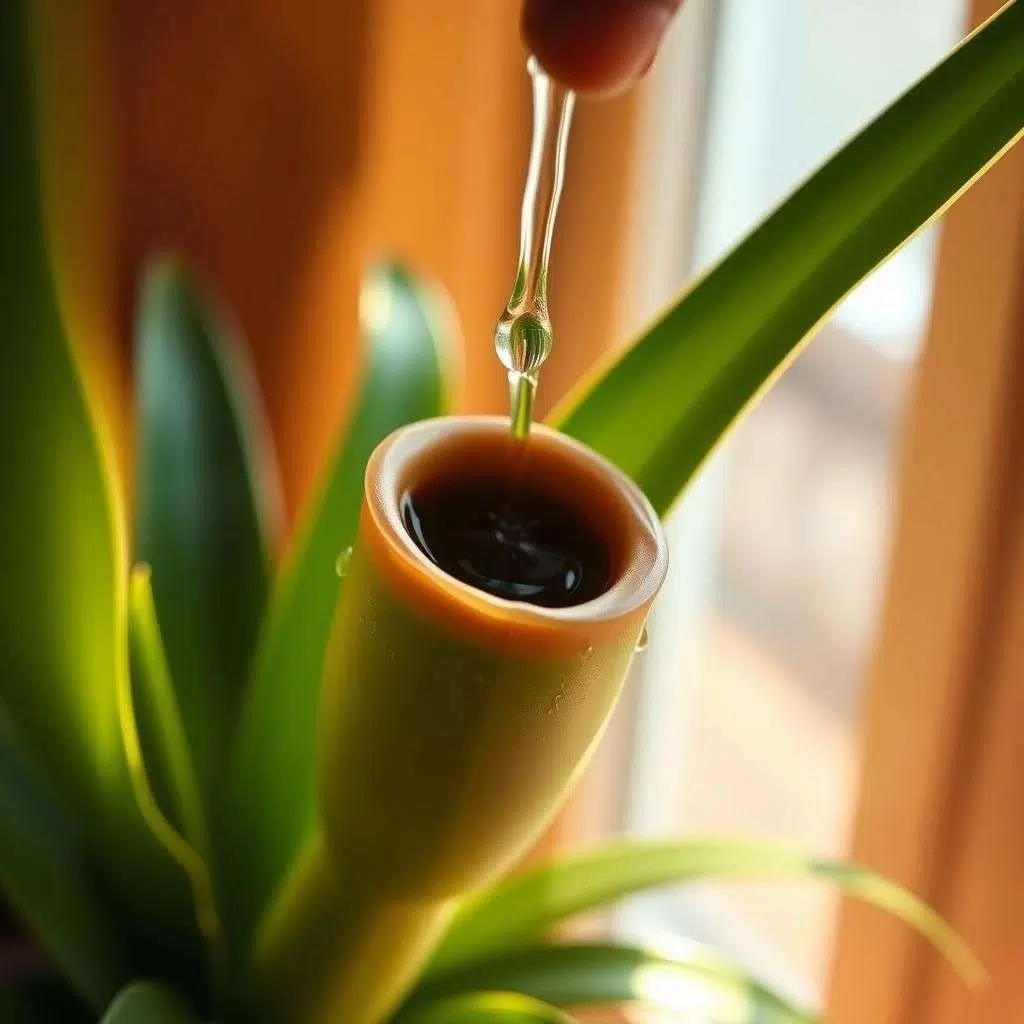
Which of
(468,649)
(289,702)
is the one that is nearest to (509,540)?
(468,649)

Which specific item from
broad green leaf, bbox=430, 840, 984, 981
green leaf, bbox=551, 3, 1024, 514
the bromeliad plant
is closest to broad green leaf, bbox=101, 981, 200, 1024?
the bromeliad plant

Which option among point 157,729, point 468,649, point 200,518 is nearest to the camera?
point 468,649

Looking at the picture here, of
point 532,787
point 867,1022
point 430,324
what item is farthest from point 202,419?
point 867,1022

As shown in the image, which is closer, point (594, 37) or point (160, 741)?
point (594, 37)

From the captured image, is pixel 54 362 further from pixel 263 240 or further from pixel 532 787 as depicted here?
pixel 263 240

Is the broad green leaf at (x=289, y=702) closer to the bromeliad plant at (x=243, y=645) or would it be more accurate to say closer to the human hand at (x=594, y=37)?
the bromeliad plant at (x=243, y=645)

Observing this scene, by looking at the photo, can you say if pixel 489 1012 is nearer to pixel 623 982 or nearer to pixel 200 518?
pixel 623 982
